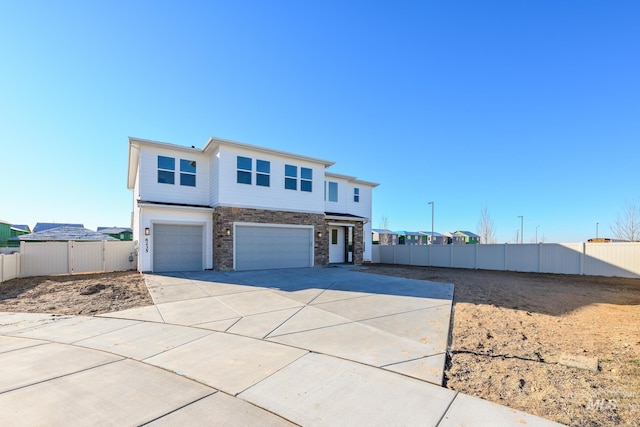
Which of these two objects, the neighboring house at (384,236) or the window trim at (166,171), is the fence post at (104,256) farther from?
the neighboring house at (384,236)

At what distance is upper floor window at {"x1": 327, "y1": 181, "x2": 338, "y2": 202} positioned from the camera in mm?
19734

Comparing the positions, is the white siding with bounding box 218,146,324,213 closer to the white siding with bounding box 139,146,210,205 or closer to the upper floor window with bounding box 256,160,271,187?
the upper floor window with bounding box 256,160,271,187

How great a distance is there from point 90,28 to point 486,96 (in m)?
16.8

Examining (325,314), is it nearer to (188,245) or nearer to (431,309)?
(431,309)

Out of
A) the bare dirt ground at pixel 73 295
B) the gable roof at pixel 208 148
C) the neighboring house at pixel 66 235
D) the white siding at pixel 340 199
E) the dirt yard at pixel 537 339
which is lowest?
the bare dirt ground at pixel 73 295

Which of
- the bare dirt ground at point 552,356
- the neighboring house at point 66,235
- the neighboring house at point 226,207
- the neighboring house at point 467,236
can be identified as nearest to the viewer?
the bare dirt ground at point 552,356

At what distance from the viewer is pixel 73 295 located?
887 centimetres

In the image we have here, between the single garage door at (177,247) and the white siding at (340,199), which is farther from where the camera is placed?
the white siding at (340,199)

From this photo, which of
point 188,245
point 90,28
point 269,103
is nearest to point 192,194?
point 188,245

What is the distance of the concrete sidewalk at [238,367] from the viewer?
2885 mm

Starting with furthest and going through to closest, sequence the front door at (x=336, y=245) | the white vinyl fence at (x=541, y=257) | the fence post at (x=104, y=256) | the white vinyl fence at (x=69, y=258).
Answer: the front door at (x=336, y=245)
the fence post at (x=104, y=256)
the white vinyl fence at (x=541, y=257)
the white vinyl fence at (x=69, y=258)

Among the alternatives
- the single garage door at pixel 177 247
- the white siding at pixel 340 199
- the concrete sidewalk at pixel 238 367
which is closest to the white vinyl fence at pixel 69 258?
the single garage door at pixel 177 247

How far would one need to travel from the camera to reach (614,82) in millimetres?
11633

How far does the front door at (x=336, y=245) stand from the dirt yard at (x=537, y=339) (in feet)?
30.6
